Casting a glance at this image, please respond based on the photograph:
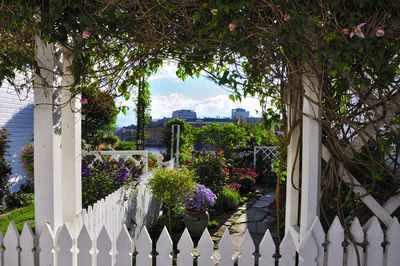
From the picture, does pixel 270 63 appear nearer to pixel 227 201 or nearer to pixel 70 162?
pixel 70 162

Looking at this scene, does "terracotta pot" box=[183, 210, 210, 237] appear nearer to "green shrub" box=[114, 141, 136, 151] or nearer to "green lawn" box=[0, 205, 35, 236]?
"green lawn" box=[0, 205, 35, 236]

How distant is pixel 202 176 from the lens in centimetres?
647

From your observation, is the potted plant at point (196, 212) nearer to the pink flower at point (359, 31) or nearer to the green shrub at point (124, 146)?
the pink flower at point (359, 31)

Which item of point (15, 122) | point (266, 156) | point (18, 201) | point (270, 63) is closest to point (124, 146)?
point (15, 122)

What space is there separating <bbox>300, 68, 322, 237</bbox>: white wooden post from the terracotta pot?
Result: 113 inches

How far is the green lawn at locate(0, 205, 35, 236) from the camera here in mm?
4938

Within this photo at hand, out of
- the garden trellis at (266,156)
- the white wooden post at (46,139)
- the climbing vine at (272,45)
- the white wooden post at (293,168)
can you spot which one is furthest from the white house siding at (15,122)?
the white wooden post at (293,168)

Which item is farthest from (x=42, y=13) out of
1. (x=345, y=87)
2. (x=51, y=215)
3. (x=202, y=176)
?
(x=202, y=176)

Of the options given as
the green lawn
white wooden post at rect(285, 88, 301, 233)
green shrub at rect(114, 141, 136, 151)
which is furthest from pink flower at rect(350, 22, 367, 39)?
green shrub at rect(114, 141, 136, 151)

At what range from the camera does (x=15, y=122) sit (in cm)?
731

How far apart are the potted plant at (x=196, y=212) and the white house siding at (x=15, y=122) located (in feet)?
13.9

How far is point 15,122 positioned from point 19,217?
9.42ft

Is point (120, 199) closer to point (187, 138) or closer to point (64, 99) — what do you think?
point (64, 99)

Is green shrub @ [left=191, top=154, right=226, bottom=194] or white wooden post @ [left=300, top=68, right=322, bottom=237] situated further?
green shrub @ [left=191, top=154, right=226, bottom=194]
